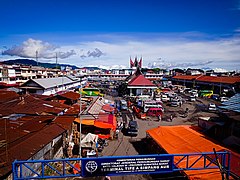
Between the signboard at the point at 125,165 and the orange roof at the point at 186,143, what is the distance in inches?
73.2

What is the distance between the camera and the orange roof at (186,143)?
876cm

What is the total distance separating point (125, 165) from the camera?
7629 millimetres

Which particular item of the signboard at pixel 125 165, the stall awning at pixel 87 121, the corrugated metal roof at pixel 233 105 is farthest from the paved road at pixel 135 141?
the corrugated metal roof at pixel 233 105

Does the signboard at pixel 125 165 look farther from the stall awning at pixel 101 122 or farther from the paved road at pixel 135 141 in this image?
the stall awning at pixel 101 122

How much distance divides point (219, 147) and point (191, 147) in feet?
5.07

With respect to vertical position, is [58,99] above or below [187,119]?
above

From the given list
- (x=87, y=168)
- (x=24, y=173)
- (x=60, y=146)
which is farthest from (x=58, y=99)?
(x=87, y=168)

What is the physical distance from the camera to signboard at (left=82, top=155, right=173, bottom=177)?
7.48m

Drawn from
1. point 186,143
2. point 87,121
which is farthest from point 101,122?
point 186,143

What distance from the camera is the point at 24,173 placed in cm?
875

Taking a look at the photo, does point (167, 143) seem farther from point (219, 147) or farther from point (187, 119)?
point (187, 119)

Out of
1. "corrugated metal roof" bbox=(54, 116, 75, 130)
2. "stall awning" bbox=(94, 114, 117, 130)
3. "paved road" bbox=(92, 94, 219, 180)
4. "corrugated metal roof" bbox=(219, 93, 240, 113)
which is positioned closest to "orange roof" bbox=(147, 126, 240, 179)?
"paved road" bbox=(92, 94, 219, 180)

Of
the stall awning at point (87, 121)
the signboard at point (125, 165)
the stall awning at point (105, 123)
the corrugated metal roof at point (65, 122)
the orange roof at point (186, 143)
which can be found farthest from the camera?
the stall awning at point (87, 121)

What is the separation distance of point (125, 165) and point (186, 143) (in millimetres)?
6093
